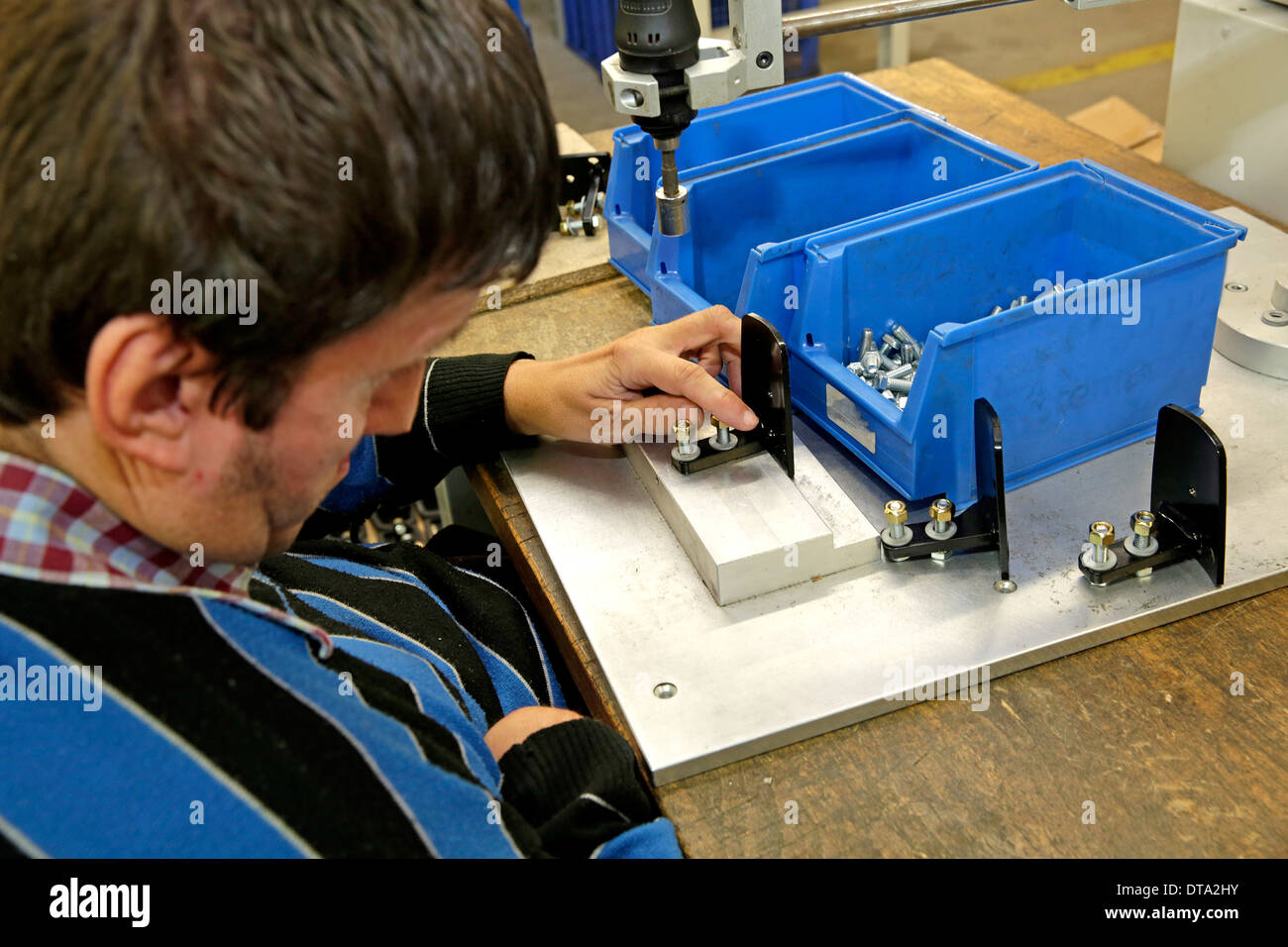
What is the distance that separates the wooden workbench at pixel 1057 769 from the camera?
2.19 ft

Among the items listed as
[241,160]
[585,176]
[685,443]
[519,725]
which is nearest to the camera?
[241,160]

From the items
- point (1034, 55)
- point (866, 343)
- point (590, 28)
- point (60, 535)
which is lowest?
point (1034, 55)

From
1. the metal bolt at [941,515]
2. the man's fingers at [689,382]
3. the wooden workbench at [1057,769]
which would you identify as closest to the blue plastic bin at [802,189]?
the man's fingers at [689,382]

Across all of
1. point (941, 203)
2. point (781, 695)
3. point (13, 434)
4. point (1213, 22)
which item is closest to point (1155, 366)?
point (941, 203)

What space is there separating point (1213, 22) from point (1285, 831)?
1.04 meters

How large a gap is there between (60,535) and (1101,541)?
69cm

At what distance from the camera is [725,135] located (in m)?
1.35

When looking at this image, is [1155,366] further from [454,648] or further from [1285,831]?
[454,648]

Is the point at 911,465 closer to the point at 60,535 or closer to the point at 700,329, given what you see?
the point at 700,329

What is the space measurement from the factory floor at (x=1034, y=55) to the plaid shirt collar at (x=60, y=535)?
3395 millimetres

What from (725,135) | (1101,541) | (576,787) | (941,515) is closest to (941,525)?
(941,515)

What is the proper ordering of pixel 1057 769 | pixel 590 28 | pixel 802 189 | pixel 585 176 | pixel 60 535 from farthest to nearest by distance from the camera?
pixel 590 28, pixel 585 176, pixel 802 189, pixel 1057 769, pixel 60 535

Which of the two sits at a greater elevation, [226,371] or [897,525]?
[226,371]

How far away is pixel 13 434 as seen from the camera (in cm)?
55
